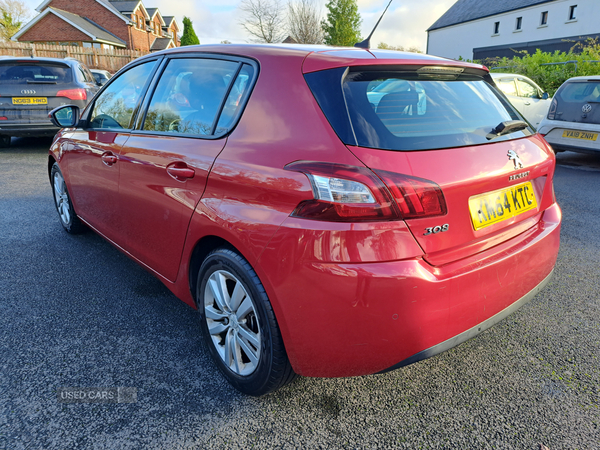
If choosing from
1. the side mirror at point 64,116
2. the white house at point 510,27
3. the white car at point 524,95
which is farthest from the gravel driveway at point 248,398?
the white house at point 510,27

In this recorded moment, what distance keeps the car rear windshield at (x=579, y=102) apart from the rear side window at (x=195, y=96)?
7.69m

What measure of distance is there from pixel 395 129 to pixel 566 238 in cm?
345

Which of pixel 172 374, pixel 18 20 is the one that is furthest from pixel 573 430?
pixel 18 20

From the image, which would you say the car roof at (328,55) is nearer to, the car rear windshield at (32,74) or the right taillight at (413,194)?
the right taillight at (413,194)

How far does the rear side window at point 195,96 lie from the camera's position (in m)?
2.25

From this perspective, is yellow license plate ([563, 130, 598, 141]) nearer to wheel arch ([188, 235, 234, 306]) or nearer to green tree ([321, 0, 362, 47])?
wheel arch ([188, 235, 234, 306])

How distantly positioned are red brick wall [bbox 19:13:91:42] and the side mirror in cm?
4501

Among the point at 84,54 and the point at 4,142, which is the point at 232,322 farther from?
the point at 84,54

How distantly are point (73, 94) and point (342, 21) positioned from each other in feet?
158

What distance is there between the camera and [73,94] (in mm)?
8742

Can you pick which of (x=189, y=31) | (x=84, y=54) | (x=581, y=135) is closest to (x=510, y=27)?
(x=189, y=31)

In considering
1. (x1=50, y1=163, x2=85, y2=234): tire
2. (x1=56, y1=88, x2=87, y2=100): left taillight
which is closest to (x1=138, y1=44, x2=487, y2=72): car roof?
(x1=50, y1=163, x2=85, y2=234): tire

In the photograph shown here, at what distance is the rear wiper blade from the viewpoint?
6.98ft

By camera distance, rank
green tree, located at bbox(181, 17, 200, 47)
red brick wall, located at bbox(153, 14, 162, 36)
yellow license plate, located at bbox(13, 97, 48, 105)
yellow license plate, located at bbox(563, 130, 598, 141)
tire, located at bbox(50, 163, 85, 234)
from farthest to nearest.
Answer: red brick wall, located at bbox(153, 14, 162, 36) < green tree, located at bbox(181, 17, 200, 47) < yellow license plate, located at bbox(13, 97, 48, 105) < yellow license plate, located at bbox(563, 130, 598, 141) < tire, located at bbox(50, 163, 85, 234)
